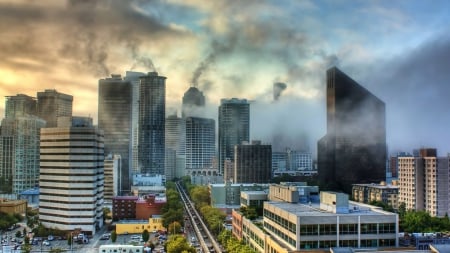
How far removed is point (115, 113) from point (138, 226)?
72.8ft

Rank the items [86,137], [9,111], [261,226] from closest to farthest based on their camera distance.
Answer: [261,226], [86,137], [9,111]

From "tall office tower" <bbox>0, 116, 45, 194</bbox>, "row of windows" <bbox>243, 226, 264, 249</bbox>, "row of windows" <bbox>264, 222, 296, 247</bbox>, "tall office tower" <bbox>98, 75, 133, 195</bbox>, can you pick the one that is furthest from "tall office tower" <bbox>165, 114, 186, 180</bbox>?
"row of windows" <bbox>264, 222, 296, 247</bbox>

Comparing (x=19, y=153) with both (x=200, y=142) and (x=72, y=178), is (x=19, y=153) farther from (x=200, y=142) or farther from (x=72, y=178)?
(x=200, y=142)

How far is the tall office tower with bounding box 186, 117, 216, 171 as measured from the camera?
50094mm

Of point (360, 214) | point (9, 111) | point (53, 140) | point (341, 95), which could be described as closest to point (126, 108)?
point (9, 111)

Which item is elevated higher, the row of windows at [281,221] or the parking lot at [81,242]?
the row of windows at [281,221]

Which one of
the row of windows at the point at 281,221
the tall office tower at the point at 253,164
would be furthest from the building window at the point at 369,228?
the tall office tower at the point at 253,164

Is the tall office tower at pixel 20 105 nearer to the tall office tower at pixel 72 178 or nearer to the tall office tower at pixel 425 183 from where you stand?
the tall office tower at pixel 72 178

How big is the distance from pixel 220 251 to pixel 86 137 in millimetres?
6211

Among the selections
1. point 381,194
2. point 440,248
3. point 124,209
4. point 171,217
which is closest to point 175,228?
point 171,217

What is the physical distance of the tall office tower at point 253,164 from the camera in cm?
3084

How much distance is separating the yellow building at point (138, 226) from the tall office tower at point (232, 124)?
90.3ft

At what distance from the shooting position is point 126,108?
1512 inches

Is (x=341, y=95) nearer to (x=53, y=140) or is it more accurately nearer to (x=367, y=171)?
(x=367, y=171)
